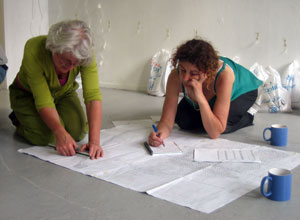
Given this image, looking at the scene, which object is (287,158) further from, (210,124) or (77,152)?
(77,152)

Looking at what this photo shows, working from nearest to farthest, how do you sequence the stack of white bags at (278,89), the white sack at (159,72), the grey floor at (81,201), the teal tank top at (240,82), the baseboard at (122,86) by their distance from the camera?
the grey floor at (81,201) → the teal tank top at (240,82) → the stack of white bags at (278,89) → the white sack at (159,72) → the baseboard at (122,86)

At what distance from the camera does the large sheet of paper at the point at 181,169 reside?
1188 mm

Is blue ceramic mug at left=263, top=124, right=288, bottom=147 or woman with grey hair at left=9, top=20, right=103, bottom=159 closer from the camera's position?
woman with grey hair at left=9, top=20, right=103, bottom=159

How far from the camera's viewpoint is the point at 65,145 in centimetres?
152

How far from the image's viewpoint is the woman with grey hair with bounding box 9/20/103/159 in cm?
139

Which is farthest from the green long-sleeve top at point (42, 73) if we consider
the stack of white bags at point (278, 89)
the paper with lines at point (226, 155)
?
the stack of white bags at point (278, 89)

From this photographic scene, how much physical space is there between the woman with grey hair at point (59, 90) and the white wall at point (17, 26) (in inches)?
84.2

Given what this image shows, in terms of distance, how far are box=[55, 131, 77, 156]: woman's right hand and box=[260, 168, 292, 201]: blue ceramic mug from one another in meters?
0.80

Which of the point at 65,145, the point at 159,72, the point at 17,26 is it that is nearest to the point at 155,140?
the point at 65,145

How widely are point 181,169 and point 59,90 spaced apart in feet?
2.55

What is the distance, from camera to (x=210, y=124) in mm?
1752

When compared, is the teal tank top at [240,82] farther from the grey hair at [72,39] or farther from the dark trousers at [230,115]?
the grey hair at [72,39]

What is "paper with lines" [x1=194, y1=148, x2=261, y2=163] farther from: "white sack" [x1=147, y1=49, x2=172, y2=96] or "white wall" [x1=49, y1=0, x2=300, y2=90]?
"white sack" [x1=147, y1=49, x2=172, y2=96]

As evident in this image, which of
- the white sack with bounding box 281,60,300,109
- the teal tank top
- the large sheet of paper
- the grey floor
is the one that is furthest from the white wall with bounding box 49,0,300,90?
the grey floor
